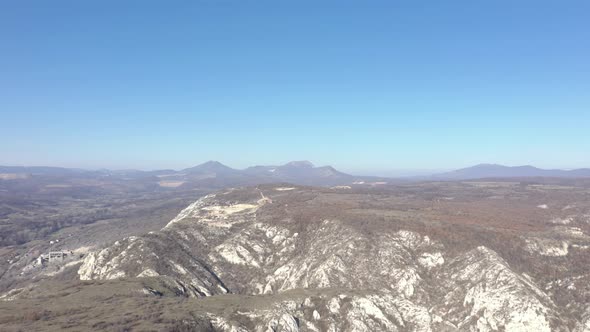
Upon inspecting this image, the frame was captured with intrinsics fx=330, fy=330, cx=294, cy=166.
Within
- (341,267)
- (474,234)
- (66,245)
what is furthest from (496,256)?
(66,245)

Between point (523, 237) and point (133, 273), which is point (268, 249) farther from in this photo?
point (523, 237)

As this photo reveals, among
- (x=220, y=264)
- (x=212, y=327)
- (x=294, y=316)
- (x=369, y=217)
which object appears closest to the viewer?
(x=212, y=327)

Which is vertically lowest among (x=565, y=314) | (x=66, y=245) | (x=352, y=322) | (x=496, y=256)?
(x=66, y=245)

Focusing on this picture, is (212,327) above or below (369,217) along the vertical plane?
below

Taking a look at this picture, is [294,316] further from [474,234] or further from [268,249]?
[474,234]

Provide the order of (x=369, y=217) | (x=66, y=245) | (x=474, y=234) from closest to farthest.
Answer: (x=474, y=234), (x=369, y=217), (x=66, y=245)

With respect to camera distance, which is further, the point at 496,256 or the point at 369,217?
the point at 369,217

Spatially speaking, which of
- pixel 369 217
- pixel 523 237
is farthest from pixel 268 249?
pixel 523 237
